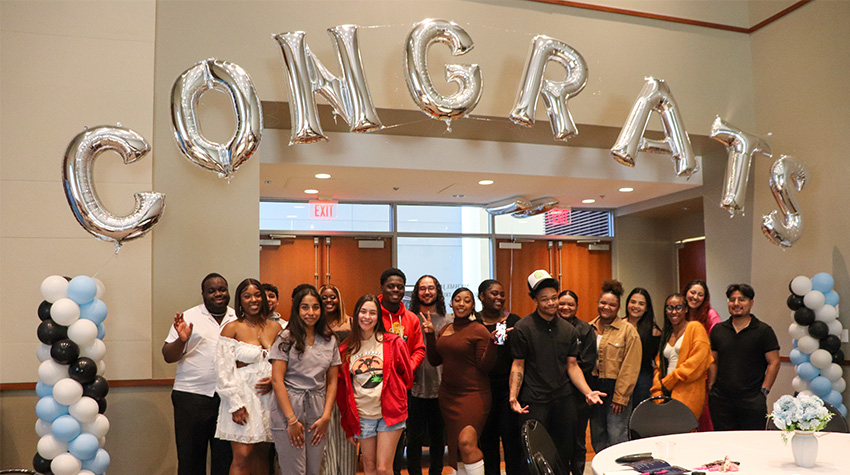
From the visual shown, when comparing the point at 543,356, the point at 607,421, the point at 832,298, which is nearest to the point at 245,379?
the point at 543,356

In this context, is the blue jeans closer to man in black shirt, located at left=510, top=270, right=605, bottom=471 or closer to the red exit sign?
man in black shirt, located at left=510, top=270, right=605, bottom=471

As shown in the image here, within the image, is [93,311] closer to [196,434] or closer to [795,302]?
[196,434]

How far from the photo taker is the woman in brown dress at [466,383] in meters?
4.48

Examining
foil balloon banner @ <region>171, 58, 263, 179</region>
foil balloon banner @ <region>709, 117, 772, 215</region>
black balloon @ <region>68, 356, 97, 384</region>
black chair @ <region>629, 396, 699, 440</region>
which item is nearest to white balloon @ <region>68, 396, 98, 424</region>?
black balloon @ <region>68, 356, 97, 384</region>

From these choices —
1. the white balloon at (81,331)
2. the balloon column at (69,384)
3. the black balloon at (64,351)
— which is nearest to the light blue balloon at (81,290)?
the balloon column at (69,384)

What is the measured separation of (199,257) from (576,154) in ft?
12.7

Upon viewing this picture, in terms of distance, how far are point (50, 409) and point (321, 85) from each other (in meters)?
2.61

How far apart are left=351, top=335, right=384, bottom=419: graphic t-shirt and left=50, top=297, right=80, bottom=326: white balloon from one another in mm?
1718

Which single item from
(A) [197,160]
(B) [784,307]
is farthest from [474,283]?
(A) [197,160]

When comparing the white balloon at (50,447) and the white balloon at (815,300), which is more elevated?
the white balloon at (815,300)

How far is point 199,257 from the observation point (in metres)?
5.03

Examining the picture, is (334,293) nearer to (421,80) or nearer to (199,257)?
(199,257)

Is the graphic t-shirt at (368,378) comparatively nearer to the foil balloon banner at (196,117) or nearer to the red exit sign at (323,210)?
the foil balloon banner at (196,117)

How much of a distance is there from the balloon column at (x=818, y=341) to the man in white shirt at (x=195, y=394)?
458 centimetres
